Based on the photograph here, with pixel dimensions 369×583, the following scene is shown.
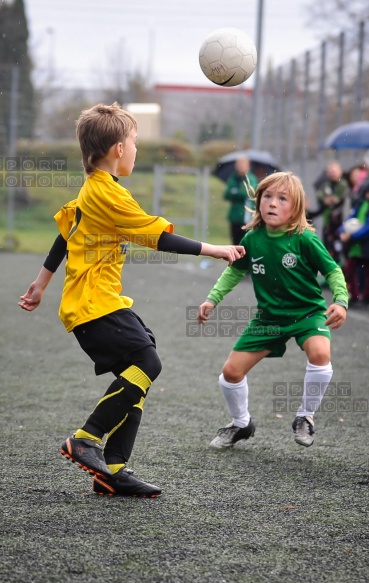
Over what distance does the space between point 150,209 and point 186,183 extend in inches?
104

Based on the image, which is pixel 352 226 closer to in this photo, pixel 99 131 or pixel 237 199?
pixel 237 199

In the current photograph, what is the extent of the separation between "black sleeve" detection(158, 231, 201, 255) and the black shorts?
1.17 ft

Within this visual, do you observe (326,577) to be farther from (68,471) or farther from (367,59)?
(367,59)

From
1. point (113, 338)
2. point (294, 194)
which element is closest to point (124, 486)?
point (113, 338)

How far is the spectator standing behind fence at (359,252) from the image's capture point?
1148 centimetres

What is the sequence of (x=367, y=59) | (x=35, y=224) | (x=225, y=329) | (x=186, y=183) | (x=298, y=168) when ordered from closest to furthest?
(x=225, y=329) < (x=367, y=59) < (x=298, y=168) < (x=35, y=224) < (x=186, y=183)

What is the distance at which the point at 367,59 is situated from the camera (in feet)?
48.6

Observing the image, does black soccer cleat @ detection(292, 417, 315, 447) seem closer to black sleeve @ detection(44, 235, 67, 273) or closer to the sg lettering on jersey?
the sg lettering on jersey

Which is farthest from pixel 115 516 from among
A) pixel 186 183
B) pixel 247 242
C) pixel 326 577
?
pixel 186 183

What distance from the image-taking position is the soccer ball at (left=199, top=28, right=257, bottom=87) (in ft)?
17.0

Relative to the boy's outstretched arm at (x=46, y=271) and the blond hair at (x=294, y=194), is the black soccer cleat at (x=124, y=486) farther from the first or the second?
the blond hair at (x=294, y=194)
